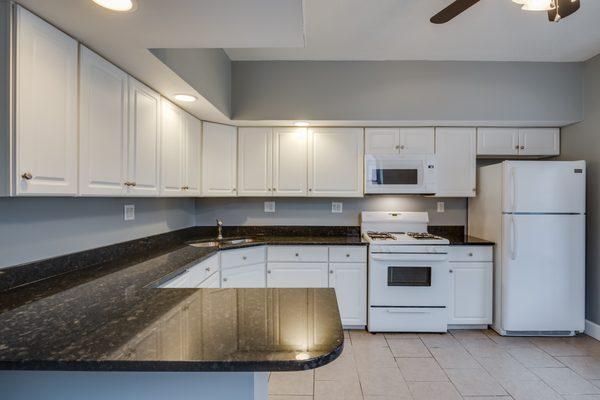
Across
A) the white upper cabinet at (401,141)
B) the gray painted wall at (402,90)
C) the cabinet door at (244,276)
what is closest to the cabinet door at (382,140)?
the white upper cabinet at (401,141)

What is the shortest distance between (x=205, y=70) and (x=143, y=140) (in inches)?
31.0

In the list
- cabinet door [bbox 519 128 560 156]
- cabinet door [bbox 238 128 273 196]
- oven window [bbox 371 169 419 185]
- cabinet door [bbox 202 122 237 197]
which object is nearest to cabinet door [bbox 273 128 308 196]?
cabinet door [bbox 238 128 273 196]

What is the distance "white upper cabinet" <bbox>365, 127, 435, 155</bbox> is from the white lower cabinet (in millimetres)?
1093

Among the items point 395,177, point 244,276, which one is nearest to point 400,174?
point 395,177

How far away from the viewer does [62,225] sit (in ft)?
5.59

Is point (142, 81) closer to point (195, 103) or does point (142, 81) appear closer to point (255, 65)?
point (195, 103)

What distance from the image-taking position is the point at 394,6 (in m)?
2.17

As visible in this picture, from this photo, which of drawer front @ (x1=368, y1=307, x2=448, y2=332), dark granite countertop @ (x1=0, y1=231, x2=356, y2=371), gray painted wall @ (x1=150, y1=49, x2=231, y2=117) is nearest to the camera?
dark granite countertop @ (x1=0, y1=231, x2=356, y2=371)

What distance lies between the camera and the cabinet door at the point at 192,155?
2706 mm

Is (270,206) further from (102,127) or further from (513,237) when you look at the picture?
(513,237)

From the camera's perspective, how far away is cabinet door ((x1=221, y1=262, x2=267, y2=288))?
2670 millimetres

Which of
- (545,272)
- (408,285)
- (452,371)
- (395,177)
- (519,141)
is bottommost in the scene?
(452,371)

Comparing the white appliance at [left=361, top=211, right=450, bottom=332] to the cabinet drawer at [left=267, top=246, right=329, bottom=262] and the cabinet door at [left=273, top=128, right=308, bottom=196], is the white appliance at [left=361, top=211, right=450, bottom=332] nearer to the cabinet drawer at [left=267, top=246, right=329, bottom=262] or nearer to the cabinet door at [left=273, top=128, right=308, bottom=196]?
the cabinet drawer at [left=267, top=246, right=329, bottom=262]

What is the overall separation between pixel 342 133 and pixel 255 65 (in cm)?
112
